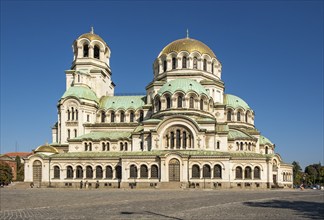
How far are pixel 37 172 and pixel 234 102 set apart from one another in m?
37.3

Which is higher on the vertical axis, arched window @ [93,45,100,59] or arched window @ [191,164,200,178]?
arched window @ [93,45,100,59]

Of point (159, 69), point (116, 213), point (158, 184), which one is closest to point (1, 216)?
point (116, 213)

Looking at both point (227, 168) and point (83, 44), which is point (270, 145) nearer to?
point (227, 168)

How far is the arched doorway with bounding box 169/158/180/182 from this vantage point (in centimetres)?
5919

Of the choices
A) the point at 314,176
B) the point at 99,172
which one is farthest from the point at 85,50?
the point at 314,176

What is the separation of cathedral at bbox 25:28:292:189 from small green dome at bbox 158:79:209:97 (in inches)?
6.6

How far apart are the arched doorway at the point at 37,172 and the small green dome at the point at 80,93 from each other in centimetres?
A: 1345

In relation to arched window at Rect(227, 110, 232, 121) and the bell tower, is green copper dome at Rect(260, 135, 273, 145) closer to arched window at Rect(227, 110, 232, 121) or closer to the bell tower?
arched window at Rect(227, 110, 232, 121)

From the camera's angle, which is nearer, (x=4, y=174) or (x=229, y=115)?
(x=229, y=115)

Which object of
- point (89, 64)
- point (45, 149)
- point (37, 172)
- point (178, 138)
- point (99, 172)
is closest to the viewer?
point (178, 138)

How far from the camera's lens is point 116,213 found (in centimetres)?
2139

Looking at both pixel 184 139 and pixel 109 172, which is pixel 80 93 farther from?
pixel 184 139

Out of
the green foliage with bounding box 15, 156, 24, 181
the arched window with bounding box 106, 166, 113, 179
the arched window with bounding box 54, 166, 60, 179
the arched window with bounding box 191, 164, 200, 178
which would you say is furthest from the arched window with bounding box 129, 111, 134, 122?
the green foliage with bounding box 15, 156, 24, 181

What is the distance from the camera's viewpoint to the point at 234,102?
2955 inches
